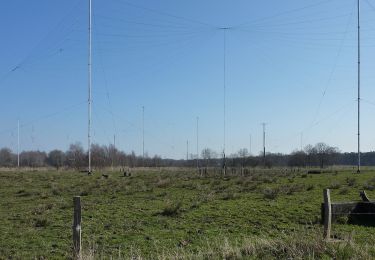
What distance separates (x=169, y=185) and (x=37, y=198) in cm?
1000

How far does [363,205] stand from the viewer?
18.2 meters

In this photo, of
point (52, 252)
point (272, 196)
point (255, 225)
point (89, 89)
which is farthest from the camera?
point (89, 89)

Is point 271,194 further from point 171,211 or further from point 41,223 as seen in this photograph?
point 41,223

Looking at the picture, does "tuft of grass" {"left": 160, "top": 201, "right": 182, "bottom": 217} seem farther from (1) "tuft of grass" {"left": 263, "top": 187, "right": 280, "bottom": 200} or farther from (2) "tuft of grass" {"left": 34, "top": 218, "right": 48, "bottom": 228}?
(1) "tuft of grass" {"left": 263, "top": 187, "right": 280, "bottom": 200}

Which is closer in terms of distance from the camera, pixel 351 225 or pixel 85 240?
pixel 85 240

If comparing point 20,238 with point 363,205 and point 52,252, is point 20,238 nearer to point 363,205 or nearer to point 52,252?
point 52,252

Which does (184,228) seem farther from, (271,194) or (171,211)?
(271,194)

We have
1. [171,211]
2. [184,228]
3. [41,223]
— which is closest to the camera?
[184,228]

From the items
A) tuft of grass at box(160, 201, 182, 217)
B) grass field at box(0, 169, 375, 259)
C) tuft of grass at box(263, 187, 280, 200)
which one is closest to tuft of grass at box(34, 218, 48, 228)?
grass field at box(0, 169, 375, 259)

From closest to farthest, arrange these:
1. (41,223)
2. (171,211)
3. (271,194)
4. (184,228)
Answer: (184,228), (41,223), (171,211), (271,194)

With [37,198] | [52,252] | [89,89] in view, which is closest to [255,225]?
[52,252]

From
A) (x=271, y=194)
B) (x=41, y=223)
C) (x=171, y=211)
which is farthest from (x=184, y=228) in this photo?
(x=271, y=194)

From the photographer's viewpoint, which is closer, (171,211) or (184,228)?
(184,228)

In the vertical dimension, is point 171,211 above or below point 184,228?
above
